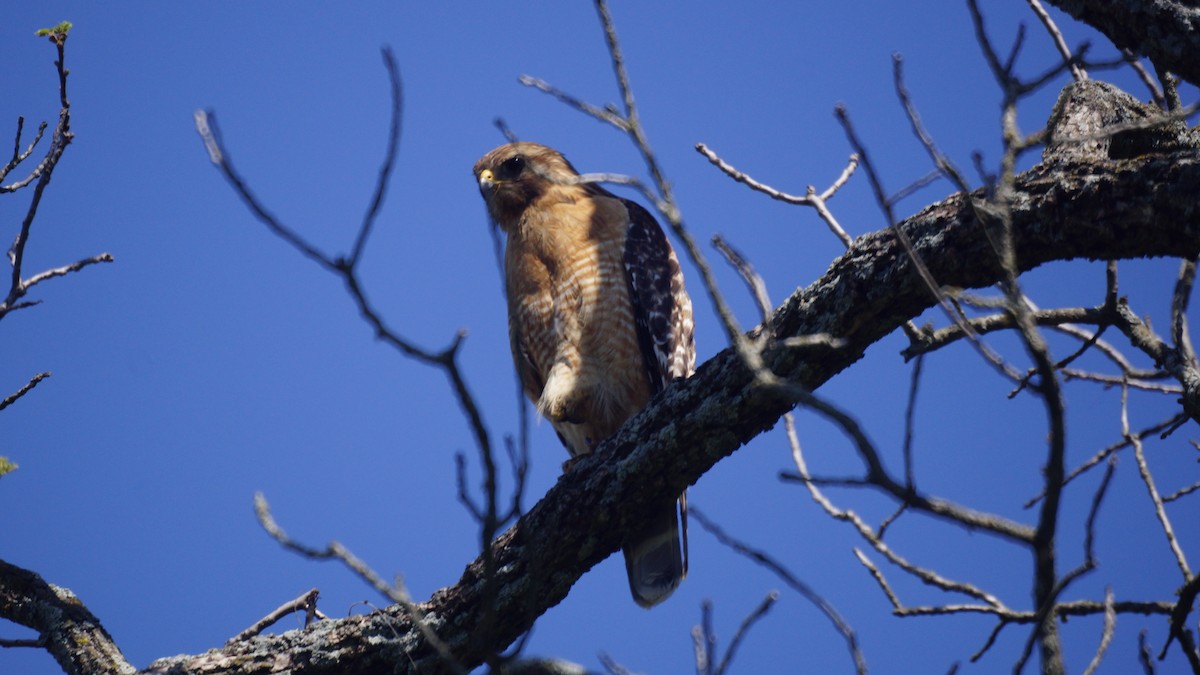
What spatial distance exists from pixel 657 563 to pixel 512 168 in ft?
9.23

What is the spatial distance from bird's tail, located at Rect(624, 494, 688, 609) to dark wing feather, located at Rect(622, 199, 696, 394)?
0.88m

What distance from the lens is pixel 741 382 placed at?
11.3 feet

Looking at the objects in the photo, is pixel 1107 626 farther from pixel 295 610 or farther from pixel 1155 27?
pixel 295 610

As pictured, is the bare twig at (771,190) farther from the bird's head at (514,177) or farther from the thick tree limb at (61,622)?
the thick tree limb at (61,622)

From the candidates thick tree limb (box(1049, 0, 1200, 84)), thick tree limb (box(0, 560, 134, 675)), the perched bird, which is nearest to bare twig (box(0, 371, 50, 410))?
thick tree limb (box(0, 560, 134, 675))

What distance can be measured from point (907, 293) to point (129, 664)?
126 inches

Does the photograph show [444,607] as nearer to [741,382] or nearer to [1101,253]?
[741,382]

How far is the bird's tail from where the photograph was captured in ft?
15.9

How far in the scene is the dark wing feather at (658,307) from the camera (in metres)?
5.45

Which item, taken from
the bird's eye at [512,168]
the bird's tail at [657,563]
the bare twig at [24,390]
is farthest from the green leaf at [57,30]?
the bird's tail at [657,563]

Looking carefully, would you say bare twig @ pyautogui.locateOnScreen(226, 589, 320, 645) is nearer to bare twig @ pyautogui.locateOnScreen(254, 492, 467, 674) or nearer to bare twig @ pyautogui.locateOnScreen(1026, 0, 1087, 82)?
bare twig @ pyautogui.locateOnScreen(254, 492, 467, 674)

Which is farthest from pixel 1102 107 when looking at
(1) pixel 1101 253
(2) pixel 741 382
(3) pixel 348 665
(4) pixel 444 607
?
(3) pixel 348 665

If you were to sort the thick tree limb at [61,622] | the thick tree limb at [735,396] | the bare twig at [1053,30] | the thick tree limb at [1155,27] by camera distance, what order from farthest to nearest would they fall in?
the bare twig at [1053,30], the thick tree limb at [61,622], the thick tree limb at [735,396], the thick tree limb at [1155,27]

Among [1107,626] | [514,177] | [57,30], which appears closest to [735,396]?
[1107,626]
